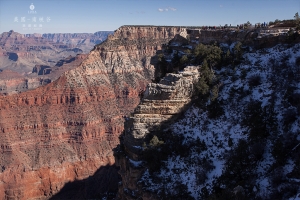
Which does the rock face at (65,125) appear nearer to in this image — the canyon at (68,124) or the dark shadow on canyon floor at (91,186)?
the canyon at (68,124)

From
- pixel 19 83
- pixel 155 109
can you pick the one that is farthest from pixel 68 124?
pixel 19 83

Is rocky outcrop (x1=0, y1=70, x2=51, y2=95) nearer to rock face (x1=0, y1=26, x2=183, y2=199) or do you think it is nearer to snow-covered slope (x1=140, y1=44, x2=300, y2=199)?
rock face (x1=0, y1=26, x2=183, y2=199)

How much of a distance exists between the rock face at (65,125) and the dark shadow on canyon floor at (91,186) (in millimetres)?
1408

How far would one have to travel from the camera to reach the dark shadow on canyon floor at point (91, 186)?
53812 mm

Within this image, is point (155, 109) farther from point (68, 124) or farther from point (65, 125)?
point (68, 124)

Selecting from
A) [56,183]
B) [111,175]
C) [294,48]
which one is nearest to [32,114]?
[56,183]

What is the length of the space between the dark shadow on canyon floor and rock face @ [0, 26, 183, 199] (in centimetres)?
141

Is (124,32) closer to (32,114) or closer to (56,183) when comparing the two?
(32,114)

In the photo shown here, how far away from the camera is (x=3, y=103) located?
65.7 metres

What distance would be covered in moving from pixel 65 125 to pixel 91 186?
19.0 meters

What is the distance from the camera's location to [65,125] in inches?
2758

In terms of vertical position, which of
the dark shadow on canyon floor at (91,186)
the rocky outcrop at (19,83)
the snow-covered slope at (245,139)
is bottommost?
the dark shadow on canyon floor at (91,186)

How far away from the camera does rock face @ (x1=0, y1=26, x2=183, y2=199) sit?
58.0 meters

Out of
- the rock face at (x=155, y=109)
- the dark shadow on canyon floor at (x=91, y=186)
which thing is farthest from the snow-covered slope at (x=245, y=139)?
the dark shadow on canyon floor at (x=91, y=186)
